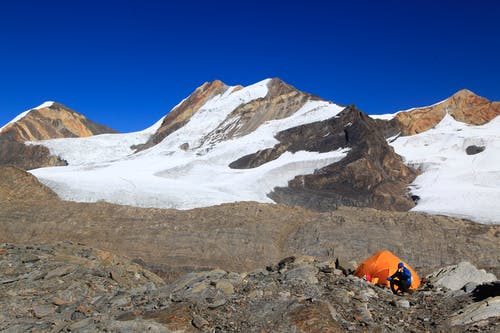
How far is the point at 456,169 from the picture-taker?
4969 centimetres

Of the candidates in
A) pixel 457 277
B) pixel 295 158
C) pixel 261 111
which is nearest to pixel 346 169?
pixel 295 158

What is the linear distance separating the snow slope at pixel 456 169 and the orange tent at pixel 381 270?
77.8 feet

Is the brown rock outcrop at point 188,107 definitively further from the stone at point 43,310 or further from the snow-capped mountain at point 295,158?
the stone at point 43,310

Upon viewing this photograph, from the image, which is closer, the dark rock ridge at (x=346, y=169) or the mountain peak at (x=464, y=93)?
the dark rock ridge at (x=346, y=169)

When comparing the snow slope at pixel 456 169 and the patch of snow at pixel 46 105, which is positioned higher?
the patch of snow at pixel 46 105

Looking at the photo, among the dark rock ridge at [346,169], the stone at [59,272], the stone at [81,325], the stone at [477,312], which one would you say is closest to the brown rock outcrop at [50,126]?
the dark rock ridge at [346,169]

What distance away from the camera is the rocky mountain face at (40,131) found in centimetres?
6869

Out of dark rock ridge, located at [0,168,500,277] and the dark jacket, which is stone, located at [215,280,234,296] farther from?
dark rock ridge, located at [0,168,500,277]

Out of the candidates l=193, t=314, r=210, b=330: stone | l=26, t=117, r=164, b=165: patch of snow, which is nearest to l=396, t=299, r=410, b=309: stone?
l=193, t=314, r=210, b=330: stone

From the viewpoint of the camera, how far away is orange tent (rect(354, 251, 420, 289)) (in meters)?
11.3

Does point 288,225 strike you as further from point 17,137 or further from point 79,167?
point 17,137

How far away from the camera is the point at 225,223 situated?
83.5 ft

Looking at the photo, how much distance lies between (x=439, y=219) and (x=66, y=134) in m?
77.4

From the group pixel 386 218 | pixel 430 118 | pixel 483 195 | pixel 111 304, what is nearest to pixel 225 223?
pixel 386 218
